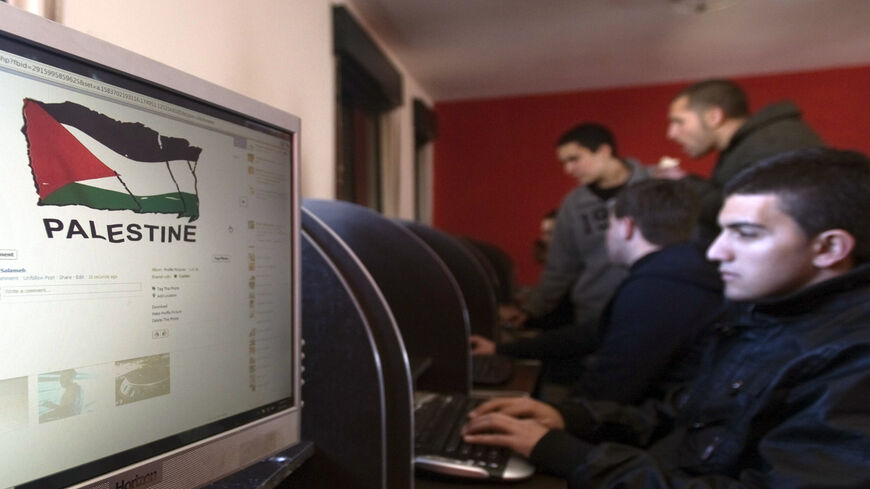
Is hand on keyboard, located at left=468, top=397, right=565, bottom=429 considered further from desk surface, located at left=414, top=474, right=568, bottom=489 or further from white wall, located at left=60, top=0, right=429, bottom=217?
white wall, located at left=60, top=0, right=429, bottom=217

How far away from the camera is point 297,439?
0.64 metres

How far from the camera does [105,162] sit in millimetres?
433

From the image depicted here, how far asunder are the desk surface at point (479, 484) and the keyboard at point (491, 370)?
1.97ft

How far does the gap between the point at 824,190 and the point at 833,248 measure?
10 cm

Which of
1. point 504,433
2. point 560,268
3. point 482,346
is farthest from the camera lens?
point 560,268

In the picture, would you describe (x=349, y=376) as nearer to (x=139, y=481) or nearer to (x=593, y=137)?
(x=139, y=481)

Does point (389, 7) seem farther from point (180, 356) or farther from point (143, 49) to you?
point (180, 356)

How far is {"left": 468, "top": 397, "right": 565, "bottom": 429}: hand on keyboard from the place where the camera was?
3.35 ft

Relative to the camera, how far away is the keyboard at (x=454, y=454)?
79 centimetres

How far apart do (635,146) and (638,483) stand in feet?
12.6

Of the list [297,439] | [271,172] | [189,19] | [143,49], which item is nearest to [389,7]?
[189,19]

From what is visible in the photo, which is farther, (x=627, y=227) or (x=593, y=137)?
(x=593, y=137)

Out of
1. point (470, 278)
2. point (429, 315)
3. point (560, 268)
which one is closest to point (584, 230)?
point (560, 268)

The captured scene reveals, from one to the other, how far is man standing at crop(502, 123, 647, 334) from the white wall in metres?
1.19
